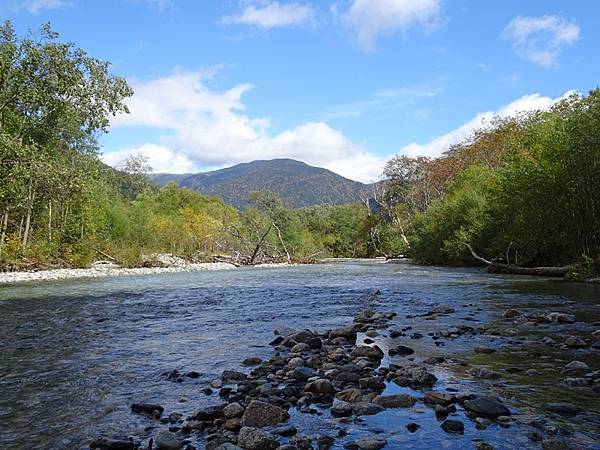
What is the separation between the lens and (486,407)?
544 centimetres

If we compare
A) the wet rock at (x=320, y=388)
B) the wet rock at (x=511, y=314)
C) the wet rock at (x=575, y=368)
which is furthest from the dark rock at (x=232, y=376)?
the wet rock at (x=511, y=314)

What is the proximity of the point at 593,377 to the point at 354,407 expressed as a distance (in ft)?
11.3

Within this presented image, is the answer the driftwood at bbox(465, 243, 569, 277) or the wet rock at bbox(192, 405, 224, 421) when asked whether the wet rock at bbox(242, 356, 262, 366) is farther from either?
the driftwood at bbox(465, 243, 569, 277)

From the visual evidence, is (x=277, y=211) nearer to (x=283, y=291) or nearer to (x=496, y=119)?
(x=496, y=119)

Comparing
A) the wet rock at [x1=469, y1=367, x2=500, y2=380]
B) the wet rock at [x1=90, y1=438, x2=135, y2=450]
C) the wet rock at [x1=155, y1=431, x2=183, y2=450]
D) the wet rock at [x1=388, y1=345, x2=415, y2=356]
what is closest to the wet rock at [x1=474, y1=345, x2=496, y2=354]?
the wet rock at [x1=388, y1=345, x2=415, y2=356]

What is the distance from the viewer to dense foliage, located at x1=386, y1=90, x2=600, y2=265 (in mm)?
23172

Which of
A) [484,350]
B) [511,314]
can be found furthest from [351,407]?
[511,314]

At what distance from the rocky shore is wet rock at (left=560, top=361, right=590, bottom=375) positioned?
0.6 inches

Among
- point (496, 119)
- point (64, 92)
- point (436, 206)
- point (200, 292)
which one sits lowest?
point (200, 292)

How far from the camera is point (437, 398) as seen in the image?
5.91 metres

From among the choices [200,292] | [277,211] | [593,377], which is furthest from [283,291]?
[277,211]

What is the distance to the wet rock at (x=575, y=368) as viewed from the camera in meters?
6.91

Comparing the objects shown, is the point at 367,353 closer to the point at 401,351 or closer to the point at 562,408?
the point at 401,351

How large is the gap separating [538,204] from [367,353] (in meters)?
21.8
